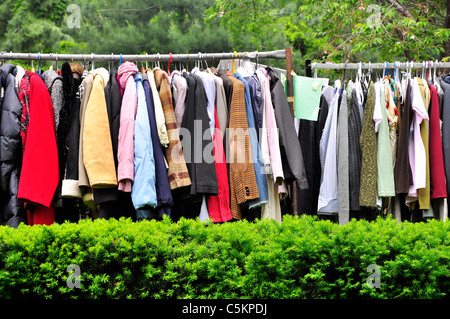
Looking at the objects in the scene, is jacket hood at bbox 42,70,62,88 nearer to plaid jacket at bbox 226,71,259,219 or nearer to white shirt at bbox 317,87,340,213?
plaid jacket at bbox 226,71,259,219

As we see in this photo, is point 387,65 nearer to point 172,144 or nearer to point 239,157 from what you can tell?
point 239,157

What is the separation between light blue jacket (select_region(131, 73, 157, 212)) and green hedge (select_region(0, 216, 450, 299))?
1.25 meters

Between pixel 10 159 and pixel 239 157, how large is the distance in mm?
1740

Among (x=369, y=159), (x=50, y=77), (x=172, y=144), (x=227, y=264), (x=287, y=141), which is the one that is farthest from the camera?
(x=369, y=159)

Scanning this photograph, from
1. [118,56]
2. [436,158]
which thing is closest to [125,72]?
[118,56]

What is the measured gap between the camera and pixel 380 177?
16.5 feet

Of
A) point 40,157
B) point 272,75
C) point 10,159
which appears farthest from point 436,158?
point 10,159

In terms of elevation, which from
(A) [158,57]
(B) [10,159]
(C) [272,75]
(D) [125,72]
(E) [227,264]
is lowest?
(E) [227,264]

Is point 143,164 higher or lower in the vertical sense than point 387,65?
lower

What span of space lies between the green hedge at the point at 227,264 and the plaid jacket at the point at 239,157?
1.55 meters

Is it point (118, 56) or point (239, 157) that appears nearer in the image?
point (239, 157)

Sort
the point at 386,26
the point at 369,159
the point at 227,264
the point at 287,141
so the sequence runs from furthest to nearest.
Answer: the point at 386,26, the point at 369,159, the point at 287,141, the point at 227,264

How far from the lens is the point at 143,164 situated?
14.9 feet

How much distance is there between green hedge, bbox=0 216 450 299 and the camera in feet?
9.88
